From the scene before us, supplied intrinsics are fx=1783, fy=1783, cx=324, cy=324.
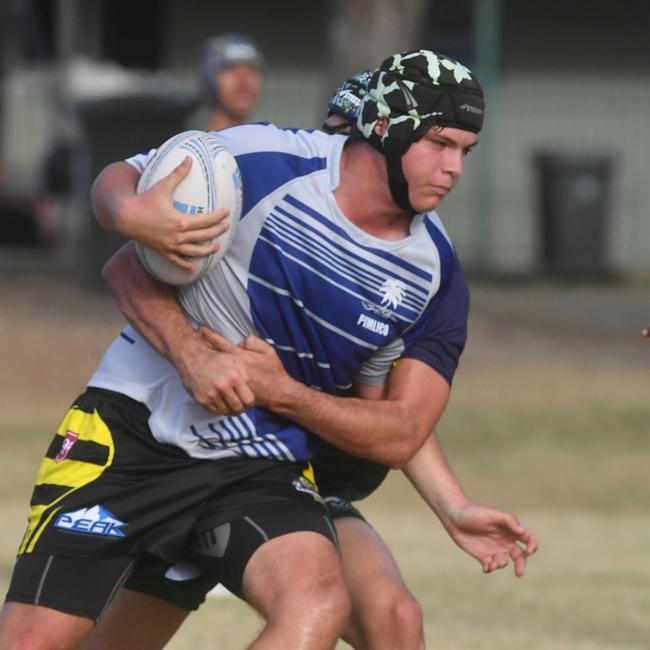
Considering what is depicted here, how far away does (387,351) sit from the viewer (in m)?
5.23

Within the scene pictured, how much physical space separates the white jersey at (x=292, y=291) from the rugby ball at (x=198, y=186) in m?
0.11

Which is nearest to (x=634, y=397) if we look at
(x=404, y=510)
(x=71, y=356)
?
(x=404, y=510)

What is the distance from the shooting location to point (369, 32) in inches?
717

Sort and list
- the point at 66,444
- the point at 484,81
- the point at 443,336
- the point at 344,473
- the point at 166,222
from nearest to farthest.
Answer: the point at 166,222, the point at 66,444, the point at 443,336, the point at 344,473, the point at 484,81

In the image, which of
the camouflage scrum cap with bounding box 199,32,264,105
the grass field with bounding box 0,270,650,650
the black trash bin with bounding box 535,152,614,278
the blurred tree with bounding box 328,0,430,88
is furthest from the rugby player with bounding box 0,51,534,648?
the black trash bin with bounding box 535,152,614,278

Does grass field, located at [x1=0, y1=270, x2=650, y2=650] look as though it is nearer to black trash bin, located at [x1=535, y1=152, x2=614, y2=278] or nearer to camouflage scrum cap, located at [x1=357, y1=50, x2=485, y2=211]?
black trash bin, located at [x1=535, y1=152, x2=614, y2=278]

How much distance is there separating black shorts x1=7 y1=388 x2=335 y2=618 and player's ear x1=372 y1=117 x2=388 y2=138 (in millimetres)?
982

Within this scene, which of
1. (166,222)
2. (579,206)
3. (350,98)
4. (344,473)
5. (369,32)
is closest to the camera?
(166,222)

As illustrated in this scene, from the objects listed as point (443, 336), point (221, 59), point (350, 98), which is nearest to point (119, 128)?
point (221, 59)

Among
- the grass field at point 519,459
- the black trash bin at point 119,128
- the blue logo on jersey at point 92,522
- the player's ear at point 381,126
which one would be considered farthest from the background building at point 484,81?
the blue logo on jersey at point 92,522

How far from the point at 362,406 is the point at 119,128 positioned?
13.6 metres

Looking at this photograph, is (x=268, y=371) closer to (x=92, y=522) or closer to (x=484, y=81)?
(x=92, y=522)

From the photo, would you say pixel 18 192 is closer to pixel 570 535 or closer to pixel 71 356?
pixel 71 356

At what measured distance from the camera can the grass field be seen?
815 cm
